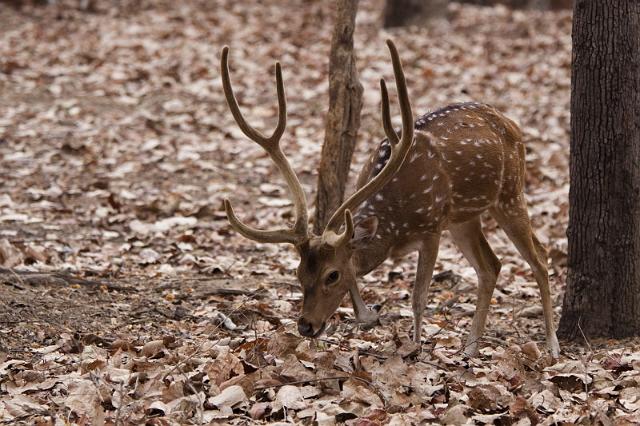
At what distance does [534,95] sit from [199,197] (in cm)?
467

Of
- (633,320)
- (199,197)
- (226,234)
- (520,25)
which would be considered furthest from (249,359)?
(520,25)

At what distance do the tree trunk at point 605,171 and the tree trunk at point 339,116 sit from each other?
1.61m

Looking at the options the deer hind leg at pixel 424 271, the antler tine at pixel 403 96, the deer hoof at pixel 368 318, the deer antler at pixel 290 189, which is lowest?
the deer hoof at pixel 368 318

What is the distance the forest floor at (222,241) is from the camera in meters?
4.96

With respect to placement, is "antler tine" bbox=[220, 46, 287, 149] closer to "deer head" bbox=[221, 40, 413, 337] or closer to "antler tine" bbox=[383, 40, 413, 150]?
"deer head" bbox=[221, 40, 413, 337]

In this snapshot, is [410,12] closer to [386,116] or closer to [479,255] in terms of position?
[479,255]

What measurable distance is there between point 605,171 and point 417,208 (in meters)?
1.18

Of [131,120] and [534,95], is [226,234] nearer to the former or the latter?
[131,120]

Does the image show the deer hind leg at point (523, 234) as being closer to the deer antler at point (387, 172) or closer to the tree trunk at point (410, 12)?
the deer antler at point (387, 172)

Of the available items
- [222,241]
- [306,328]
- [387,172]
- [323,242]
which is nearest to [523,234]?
[387,172]

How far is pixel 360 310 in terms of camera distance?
20.2 feet

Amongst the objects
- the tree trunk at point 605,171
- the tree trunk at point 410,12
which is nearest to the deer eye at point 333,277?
the tree trunk at point 605,171

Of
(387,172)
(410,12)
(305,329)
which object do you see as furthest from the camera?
(410,12)

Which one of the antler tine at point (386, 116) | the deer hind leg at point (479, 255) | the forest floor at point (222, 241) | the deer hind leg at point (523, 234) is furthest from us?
the deer hind leg at point (479, 255)
